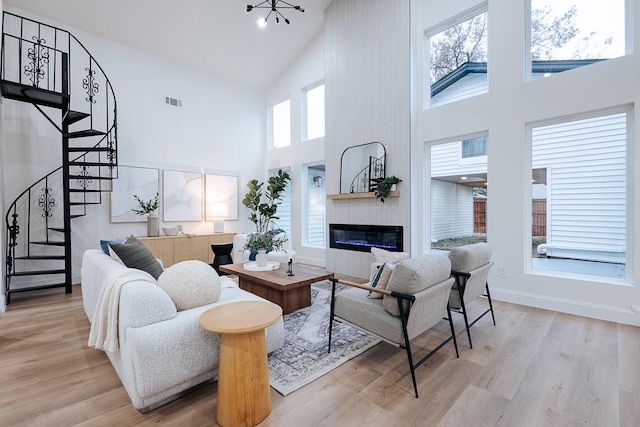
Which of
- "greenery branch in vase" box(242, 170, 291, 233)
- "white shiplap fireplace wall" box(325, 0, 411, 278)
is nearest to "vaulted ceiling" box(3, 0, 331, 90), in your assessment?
"white shiplap fireplace wall" box(325, 0, 411, 278)

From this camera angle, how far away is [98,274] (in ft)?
7.79

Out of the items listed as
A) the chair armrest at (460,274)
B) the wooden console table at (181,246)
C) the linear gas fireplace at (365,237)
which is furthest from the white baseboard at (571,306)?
the wooden console table at (181,246)

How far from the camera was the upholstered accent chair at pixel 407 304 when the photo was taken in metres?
1.91

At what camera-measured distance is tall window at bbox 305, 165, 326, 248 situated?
21.3 feet

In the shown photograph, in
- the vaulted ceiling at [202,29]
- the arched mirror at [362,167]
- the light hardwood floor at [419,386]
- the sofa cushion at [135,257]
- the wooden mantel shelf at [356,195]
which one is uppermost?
the vaulted ceiling at [202,29]

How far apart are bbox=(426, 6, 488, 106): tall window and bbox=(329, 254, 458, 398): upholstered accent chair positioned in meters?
3.16

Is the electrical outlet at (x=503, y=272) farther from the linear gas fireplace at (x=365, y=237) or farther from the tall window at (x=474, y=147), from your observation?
the tall window at (x=474, y=147)

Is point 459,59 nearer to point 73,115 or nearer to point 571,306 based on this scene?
point 571,306

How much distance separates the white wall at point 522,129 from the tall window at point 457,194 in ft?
0.65

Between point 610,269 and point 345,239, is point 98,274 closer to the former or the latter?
point 345,239

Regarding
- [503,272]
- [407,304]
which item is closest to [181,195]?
→ [407,304]

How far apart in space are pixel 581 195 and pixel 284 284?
11.7 ft

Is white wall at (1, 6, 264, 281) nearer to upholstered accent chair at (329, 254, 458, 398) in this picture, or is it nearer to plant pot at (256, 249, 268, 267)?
plant pot at (256, 249, 268, 267)

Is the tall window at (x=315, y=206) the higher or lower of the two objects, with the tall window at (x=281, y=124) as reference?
lower
